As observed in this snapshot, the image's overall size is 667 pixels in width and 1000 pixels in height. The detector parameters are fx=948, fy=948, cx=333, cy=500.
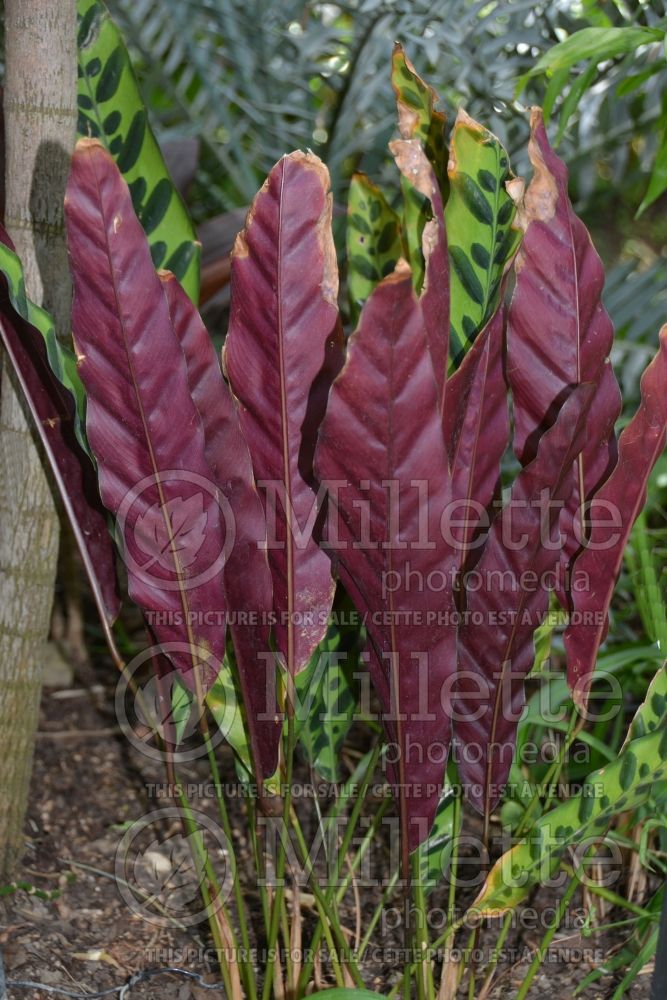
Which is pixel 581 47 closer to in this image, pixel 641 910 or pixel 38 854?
pixel 641 910

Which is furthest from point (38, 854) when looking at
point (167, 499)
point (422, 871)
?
point (167, 499)

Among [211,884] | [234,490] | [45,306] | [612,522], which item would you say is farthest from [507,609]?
[45,306]

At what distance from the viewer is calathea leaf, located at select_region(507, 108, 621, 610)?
685mm

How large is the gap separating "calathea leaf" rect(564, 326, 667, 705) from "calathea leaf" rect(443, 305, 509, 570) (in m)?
0.08

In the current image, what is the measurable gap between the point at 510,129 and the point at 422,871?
49.4 inches

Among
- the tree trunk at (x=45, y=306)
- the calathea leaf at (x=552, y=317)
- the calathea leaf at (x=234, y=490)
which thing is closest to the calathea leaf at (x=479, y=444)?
the calathea leaf at (x=552, y=317)

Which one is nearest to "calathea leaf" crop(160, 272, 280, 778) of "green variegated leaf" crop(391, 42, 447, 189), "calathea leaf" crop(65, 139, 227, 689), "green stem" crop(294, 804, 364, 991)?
"calathea leaf" crop(65, 139, 227, 689)

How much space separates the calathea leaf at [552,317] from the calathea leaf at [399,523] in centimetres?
17

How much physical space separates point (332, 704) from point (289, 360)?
13.8 inches

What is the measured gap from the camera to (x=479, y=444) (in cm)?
74

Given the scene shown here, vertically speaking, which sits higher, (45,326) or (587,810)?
(45,326)

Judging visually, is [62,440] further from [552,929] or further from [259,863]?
[552,929]

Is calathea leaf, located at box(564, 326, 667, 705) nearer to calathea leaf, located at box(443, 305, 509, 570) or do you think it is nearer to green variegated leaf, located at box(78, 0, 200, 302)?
calathea leaf, located at box(443, 305, 509, 570)

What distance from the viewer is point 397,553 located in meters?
0.59
